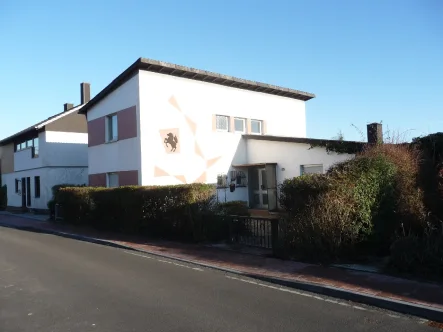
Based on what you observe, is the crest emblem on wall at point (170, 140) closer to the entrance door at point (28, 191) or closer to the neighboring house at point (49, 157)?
the neighboring house at point (49, 157)

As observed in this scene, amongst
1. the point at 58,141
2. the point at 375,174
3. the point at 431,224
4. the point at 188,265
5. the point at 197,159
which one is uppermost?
the point at 58,141

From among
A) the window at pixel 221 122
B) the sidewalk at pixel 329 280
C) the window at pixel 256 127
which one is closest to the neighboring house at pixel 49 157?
the window at pixel 221 122

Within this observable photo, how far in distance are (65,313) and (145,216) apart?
797 cm

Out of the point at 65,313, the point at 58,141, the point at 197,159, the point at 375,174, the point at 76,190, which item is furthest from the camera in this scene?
the point at 58,141

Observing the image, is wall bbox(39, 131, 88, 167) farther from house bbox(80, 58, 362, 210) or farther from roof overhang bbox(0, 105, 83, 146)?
house bbox(80, 58, 362, 210)

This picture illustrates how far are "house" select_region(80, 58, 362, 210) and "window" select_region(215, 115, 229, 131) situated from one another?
0.15ft

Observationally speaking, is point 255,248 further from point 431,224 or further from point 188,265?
point 431,224

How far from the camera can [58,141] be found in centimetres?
2580

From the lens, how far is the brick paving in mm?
6121

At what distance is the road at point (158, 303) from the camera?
5051mm

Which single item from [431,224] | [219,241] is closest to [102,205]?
[219,241]

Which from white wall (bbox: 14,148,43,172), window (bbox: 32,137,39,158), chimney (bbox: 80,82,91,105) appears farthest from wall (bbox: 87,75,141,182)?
chimney (bbox: 80,82,91,105)

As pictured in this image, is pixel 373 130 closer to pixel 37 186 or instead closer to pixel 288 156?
pixel 288 156

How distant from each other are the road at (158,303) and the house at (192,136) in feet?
30.2
